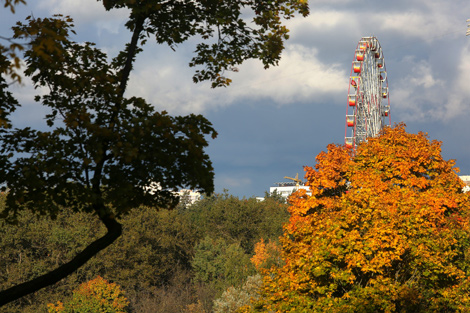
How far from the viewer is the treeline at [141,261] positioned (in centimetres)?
5672

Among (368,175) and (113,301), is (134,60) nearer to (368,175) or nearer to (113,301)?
(368,175)

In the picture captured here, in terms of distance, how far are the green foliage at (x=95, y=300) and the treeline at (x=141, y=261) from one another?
2378mm

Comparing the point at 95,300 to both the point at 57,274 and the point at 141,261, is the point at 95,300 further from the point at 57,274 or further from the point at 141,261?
the point at 57,274

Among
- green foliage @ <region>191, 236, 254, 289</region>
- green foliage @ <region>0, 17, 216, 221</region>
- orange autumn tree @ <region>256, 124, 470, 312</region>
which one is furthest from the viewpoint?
green foliage @ <region>191, 236, 254, 289</region>

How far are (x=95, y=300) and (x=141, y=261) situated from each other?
10.1 metres

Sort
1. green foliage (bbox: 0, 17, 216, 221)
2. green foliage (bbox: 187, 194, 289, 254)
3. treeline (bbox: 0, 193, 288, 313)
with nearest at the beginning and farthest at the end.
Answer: green foliage (bbox: 0, 17, 216, 221)
treeline (bbox: 0, 193, 288, 313)
green foliage (bbox: 187, 194, 289, 254)

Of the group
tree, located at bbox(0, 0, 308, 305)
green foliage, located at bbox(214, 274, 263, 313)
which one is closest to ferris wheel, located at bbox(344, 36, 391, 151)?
green foliage, located at bbox(214, 274, 263, 313)

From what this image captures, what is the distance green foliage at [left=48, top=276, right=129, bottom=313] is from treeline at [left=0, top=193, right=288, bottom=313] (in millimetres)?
2378

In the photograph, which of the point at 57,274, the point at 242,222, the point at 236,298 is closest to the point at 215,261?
the point at 242,222

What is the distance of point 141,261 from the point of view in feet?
208

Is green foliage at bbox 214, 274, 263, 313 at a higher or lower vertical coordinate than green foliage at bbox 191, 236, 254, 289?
lower

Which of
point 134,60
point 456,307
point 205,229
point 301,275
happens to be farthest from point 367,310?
point 205,229

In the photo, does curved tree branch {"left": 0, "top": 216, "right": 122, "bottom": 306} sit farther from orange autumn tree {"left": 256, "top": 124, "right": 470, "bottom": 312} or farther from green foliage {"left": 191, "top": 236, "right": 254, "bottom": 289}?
green foliage {"left": 191, "top": 236, "right": 254, "bottom": 289}

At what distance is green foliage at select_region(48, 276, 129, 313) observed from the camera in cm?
5350
